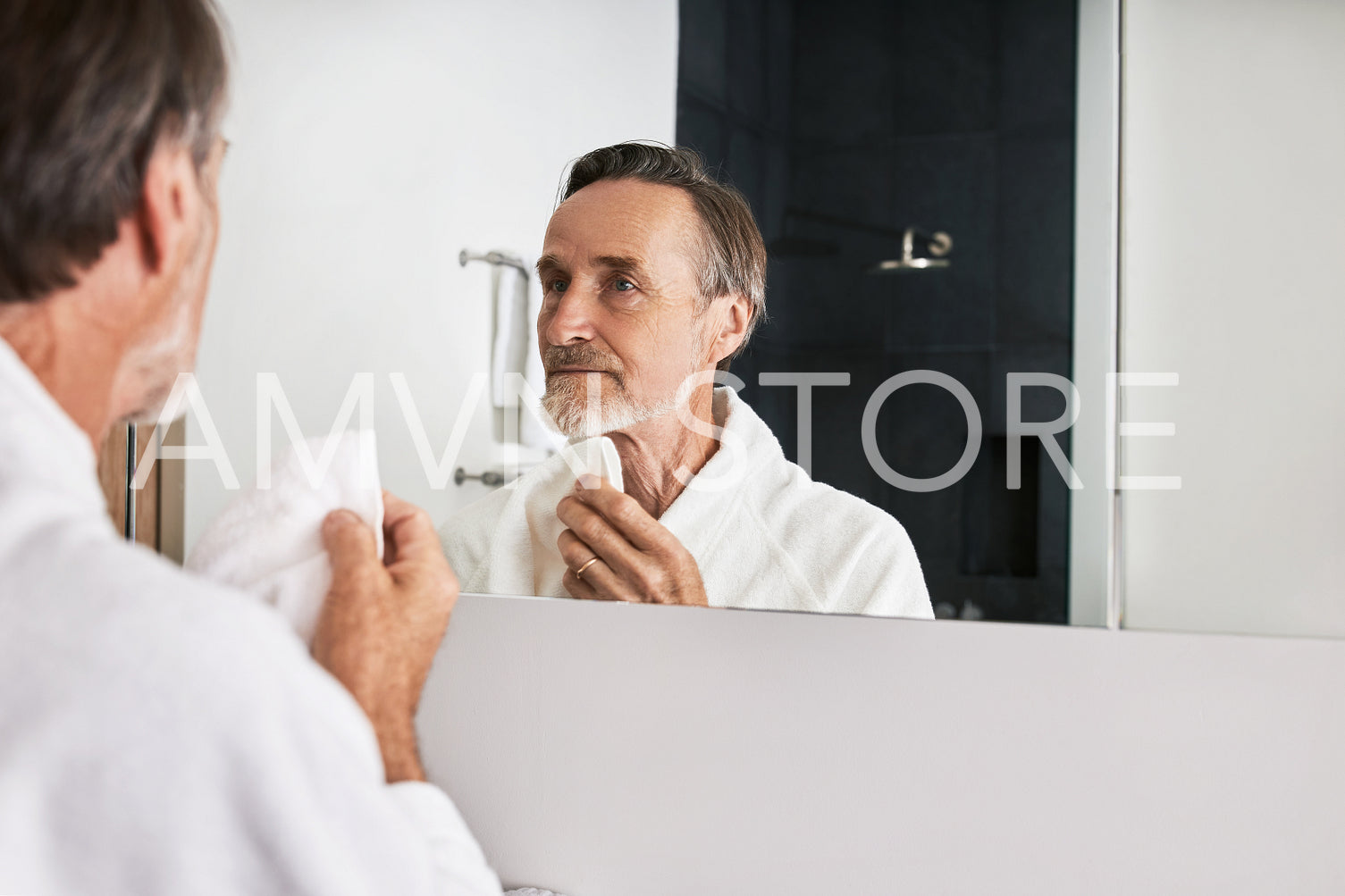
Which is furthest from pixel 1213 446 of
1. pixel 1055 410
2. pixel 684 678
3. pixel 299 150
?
pixel 299 150

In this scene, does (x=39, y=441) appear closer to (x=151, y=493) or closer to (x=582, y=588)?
(x=582, y=588)

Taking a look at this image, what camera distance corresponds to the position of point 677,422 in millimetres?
931

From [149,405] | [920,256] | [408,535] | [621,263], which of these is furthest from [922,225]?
[149,405]

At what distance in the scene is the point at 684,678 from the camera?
0.98 m

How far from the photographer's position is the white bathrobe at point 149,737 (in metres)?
0.42

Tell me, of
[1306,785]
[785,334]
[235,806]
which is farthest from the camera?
[785,334]

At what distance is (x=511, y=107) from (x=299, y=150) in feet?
0.85

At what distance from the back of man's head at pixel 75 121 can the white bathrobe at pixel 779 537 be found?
501 mm

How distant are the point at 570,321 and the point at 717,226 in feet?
0.56

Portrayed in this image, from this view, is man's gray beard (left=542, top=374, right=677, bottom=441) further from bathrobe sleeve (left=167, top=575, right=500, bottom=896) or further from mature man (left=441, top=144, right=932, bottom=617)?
bathrobe sleeve (left=167, top=575, right=500, bottom=896)

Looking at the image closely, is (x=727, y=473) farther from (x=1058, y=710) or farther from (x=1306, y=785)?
(x=1306, y=785)

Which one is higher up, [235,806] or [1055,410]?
[1055,410]

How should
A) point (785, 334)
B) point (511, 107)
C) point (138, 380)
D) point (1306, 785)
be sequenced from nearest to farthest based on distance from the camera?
1. point (138, 380)
2. point (1306, 785)
3. point (785, 334)
4. point (511, 107)

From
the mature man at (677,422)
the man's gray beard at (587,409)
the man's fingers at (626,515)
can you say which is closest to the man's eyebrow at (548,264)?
the mature man at (677,422)
